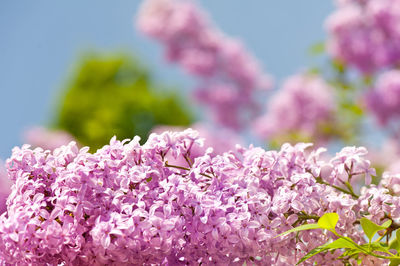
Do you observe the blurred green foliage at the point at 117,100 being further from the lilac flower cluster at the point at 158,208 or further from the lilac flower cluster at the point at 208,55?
the lilac flower cluster at the point at 158,208

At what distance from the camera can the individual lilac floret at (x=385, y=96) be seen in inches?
201

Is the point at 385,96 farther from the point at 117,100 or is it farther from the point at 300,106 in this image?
the point at 117,100

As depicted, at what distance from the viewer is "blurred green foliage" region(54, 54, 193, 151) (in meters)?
16.7

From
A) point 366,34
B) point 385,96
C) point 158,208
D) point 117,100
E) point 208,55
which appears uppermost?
point 117,100

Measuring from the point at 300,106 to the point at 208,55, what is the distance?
1.26 m

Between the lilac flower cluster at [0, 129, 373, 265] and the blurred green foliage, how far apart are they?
47.0 feet

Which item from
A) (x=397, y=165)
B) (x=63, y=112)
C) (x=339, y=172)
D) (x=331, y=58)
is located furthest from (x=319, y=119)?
(x=63, y=112)

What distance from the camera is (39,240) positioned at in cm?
121

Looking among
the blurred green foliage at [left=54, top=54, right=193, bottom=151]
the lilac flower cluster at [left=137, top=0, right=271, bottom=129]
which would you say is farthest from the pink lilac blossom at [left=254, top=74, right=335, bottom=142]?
the blurred green foliage at [left=54, top=54, right=193, bottom=151]

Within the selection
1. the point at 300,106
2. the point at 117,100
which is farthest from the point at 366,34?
the point at 117,100

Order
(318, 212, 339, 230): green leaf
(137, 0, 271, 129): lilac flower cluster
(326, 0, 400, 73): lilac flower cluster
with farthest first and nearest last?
(137, 0, 271, 129): lilac flower cluster, (326, 0, 400, 73): lilac flower cluster, (318, 212, 339, 230): green leaf

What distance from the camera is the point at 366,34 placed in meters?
5.20

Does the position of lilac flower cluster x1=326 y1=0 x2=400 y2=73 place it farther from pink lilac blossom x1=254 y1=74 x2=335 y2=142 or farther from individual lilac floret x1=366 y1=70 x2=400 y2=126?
pink lilac blossom x1=254 y1=74 x2=335 y2=142

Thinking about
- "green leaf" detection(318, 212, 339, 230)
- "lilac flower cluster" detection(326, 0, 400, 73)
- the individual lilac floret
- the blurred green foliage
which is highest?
the blurred green foliage
